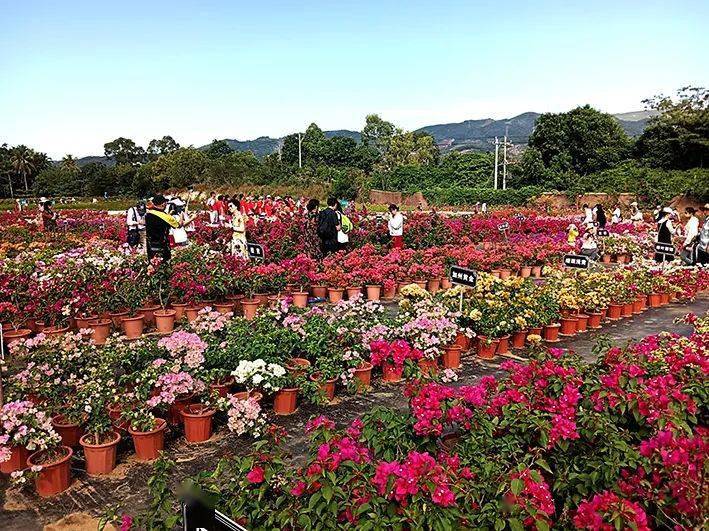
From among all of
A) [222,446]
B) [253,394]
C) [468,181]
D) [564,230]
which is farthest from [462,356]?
[468,181]

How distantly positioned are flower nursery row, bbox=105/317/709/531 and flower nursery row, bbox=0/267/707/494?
4.84 ft

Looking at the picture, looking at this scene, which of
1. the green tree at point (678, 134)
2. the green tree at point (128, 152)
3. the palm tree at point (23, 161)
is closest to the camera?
the green tree at point (678, 134)

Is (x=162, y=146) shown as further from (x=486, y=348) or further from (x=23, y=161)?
(x=486, y=348)

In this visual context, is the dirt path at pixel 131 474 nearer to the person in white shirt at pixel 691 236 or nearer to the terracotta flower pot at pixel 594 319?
the terracotta flower pot at pixel 594 319

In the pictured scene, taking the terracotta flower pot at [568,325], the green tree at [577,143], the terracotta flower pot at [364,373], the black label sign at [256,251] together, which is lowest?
the terracotta flower pot at [568,325]

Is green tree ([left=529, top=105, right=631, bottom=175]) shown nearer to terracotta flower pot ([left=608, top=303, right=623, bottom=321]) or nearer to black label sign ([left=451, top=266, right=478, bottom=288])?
terracotta flower pot ([left=608, top=303, right=623, bottom=321])

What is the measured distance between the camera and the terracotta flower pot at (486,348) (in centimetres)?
655

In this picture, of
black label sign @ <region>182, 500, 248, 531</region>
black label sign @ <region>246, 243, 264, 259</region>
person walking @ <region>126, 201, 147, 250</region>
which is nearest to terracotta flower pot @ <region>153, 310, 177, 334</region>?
black label sign @ <region>246, 243, 264, 259</region>

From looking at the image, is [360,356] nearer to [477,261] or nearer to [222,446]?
[222,446]

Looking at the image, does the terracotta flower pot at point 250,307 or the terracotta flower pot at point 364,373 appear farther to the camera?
the terracotta flower pot at point 250,307

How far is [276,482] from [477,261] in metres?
9.14

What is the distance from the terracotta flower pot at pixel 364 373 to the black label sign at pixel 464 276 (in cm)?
134

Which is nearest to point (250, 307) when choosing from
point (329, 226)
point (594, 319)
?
point (329, 226)

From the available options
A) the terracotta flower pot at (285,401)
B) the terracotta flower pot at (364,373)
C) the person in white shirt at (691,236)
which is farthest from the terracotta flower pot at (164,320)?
the person in white shirt at (691,236)
